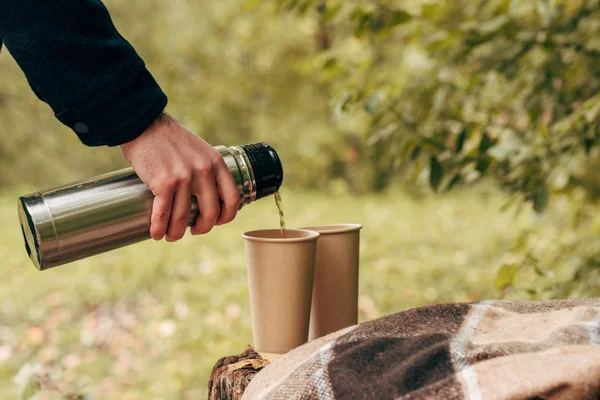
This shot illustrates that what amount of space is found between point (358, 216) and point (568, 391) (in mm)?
5494

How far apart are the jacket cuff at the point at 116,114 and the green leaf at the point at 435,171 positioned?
0.96 m

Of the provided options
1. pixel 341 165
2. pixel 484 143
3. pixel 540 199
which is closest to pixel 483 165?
pixel 484 143

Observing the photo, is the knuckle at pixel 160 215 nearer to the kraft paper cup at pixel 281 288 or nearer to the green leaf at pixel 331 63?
the kraft paper cup at pixel 281 288

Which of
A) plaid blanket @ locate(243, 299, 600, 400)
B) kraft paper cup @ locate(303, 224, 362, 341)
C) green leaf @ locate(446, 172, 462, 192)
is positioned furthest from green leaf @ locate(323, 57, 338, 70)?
plaid blanket @ locate(243, 299, 600, 400)

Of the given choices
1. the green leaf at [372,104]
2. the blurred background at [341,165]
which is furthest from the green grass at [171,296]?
the green leaf at [372,104]

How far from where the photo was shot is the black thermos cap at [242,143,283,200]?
41.9 inches

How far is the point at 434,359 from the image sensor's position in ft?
2.31

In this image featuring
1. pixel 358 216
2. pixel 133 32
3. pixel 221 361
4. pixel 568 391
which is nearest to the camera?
pixel 568 391

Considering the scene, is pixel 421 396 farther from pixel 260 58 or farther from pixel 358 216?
pixel 260 58

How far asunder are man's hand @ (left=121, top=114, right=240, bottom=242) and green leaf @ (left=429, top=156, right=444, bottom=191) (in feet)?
2.82

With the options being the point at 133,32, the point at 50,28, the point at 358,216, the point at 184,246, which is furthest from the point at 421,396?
the point at 133,32

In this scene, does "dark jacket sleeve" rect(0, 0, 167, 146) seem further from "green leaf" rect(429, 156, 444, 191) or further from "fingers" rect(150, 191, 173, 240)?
"green leaf" rect(429, 156, 444, 191)

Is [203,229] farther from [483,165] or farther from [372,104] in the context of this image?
[483,165]

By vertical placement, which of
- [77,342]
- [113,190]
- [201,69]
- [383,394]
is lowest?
[77,342]
